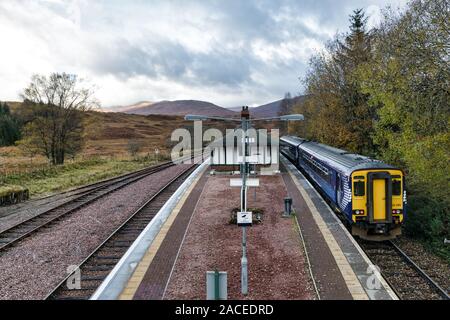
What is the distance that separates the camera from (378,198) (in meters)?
13.8

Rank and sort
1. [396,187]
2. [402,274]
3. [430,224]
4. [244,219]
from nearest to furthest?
[244,219] < [402,274] < [396,187] < [430,224]

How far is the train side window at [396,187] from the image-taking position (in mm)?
13688

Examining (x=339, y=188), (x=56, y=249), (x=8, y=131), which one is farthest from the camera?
(x=8, y=131)

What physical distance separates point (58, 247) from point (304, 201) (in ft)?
36.9

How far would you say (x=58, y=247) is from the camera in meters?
13.6

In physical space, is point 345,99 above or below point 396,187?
above

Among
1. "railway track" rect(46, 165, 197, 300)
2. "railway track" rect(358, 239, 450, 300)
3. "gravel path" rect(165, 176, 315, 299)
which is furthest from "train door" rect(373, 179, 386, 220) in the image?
"railway track" rect(46, 165, 197, 300)

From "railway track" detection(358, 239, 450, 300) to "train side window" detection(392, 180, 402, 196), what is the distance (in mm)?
1891

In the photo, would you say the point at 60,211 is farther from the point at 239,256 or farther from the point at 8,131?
the point at 8,131

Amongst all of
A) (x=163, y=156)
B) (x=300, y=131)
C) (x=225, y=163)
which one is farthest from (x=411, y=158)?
(x=300, y=131)

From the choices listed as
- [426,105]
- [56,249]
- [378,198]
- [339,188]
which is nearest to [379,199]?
[378,198]

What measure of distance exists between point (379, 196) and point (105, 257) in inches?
371

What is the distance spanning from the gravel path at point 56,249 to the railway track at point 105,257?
362 mm
